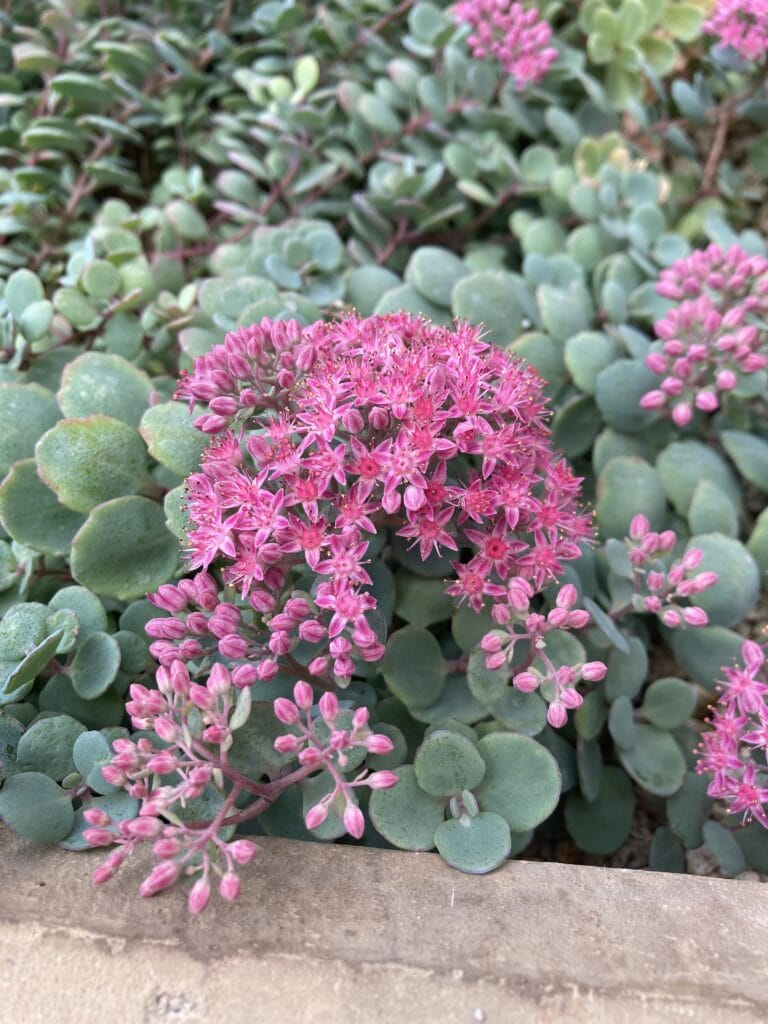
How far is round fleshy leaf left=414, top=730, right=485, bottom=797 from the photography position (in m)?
1.06

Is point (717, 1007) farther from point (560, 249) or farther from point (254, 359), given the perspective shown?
point (560, 249)

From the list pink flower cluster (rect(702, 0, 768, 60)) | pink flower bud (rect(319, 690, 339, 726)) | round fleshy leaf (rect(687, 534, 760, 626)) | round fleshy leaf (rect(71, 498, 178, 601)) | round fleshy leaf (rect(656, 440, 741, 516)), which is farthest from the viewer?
pink flower cluster (rect(702, 0, 768, 60))

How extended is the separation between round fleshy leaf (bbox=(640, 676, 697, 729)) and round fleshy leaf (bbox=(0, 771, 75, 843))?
0.89 m

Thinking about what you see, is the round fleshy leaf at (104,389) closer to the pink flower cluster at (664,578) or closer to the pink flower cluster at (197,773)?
the pink flower cluster at (197,773)

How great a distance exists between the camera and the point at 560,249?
190 centimetres

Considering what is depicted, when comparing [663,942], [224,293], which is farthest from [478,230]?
[663,942]

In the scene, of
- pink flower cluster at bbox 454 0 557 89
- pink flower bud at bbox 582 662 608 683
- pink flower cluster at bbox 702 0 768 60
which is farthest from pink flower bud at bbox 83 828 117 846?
pink flower cluster at bbox 702 0 768 60

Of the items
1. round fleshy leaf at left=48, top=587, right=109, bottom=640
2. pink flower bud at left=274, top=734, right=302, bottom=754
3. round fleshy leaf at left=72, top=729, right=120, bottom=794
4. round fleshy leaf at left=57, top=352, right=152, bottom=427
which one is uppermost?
round fleshy leaf at left=57, top=352, right=152, bottom=427

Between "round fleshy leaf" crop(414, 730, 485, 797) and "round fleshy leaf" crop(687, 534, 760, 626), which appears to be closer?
"round fleshy leaf" crop(414, 730, 485, 797)

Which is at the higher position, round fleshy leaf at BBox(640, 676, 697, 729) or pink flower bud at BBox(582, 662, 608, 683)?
pink flower bud at BBox(582, 662, 608, 683)

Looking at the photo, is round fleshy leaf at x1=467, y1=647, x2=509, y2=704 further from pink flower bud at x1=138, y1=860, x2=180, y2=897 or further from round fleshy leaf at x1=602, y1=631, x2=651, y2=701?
pink flower bud at x1=138, y1=860, x2=180, y2=897

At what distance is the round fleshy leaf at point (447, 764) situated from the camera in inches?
41.9

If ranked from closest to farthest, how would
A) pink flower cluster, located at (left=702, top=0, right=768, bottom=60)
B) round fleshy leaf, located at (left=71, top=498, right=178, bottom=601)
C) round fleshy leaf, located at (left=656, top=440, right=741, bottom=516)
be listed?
round fleshy leaf, located at (left=71, top=498, right=178, bottom=601), round fleshy leaf, located at (left=656, top=440, right=741, bottom=516), pink flower cluster, located at (left=702, top=0, right=768, bottom=60)

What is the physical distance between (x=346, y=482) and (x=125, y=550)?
1.24 feet
